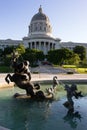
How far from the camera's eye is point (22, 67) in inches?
806

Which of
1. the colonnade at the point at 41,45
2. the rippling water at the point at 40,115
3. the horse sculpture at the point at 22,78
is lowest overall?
the colonnade at the point at 41,45

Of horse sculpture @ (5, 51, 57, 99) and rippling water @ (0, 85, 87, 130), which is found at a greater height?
horse sculpture @ (5, 51, 57, 99)

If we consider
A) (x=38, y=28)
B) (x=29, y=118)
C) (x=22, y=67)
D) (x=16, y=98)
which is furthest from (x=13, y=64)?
(x=38, y=28)

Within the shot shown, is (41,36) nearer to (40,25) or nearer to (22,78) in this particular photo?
(40,25)

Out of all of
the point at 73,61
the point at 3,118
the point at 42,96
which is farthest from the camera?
the point at 73,61

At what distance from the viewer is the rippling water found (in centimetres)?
1420

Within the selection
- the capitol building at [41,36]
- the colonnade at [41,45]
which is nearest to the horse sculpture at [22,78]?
the capitol building at [41,36]

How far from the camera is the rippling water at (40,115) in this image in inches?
559

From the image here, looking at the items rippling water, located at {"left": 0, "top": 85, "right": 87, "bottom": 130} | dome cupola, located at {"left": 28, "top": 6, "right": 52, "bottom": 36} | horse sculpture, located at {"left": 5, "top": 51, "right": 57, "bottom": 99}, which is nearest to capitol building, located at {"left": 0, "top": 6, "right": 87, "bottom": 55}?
dome cupola, located at {"left": 28, "top": 6, "right": 52, "bottom": 36}

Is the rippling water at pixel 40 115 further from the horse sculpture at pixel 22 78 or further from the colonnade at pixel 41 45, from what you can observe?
the colonnade at pixel 41 45

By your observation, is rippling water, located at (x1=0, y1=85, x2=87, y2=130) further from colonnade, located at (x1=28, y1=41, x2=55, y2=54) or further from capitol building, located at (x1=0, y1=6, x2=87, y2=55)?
colonnade, located at (x1=28, y1=41, x2=55, y2=54)

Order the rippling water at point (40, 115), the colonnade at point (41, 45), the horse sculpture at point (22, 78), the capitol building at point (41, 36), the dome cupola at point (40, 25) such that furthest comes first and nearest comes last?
the dome cupola at point (40, 25) → the colonnade at point (41, 45) → the capitol building at point (41, 36) → the horse sculpture at point (22, 78) → the rippling water at point (40, 115)

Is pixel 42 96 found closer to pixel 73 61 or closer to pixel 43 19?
pixel 73 61

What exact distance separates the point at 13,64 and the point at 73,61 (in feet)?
205
